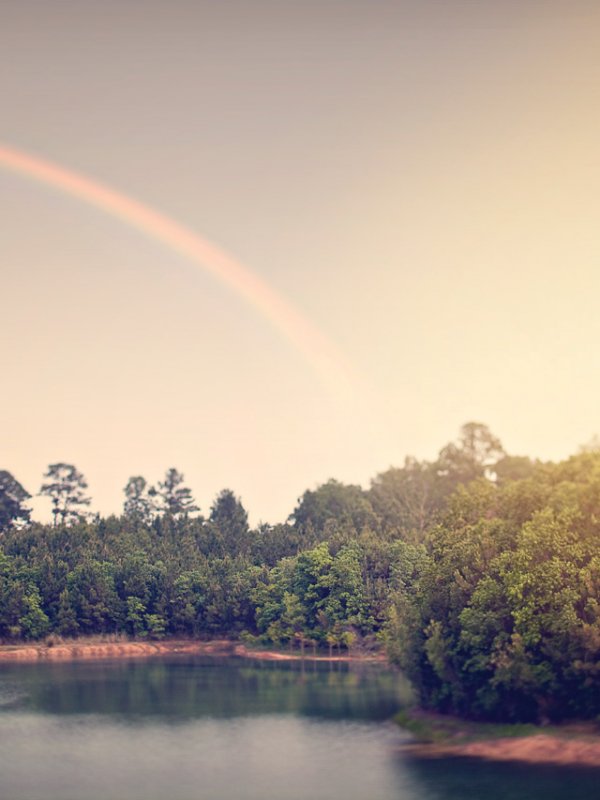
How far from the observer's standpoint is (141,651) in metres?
135

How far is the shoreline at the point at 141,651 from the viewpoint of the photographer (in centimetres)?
12269

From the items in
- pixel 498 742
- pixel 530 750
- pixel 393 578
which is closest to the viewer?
pixel 530 750

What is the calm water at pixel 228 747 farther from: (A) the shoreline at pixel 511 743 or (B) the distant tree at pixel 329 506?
(B) the distant tree at pixel 329 506

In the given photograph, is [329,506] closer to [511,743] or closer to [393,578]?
[393,578]

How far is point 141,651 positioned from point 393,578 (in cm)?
3781

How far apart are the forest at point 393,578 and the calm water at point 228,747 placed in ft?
20.9

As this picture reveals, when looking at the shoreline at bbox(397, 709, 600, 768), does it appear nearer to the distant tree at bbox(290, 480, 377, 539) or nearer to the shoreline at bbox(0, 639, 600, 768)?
the shoreline at bbox(0, 639, 600, 768)

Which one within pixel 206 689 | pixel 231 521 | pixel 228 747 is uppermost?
pixel 231 521

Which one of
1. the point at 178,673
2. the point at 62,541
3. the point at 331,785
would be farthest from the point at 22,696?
the point at 62,541

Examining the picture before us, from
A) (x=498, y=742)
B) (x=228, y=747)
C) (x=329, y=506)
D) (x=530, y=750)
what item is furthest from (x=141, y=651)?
(x=530, y=750)

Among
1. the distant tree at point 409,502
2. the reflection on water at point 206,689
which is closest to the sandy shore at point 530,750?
the reflection on water at point 206,689

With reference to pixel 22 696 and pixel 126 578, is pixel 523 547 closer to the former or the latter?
pixel 22 696

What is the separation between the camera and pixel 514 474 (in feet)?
634

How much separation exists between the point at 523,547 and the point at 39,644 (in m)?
95.0
